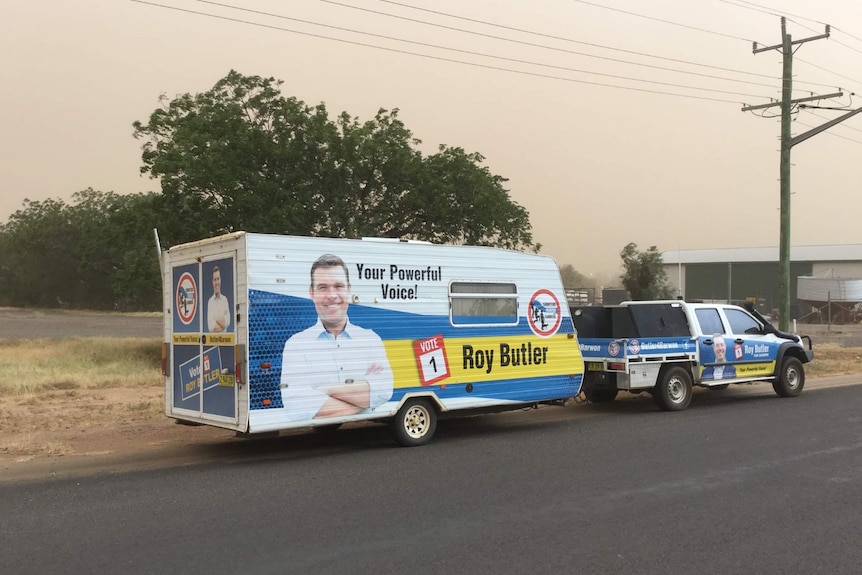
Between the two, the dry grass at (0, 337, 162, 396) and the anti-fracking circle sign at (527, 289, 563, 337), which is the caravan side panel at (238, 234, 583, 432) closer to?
the anti-fracking circle sign at (527, 289, 563, 337)

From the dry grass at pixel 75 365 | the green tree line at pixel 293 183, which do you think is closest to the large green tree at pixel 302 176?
the green tree line at pixel 293 183

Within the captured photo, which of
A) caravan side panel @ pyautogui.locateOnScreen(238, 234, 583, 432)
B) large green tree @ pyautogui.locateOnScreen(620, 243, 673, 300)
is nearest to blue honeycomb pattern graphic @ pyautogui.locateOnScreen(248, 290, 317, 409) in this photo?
caravan side panel @ pyautogui.locateOnScreen(238, 234, 583, 432)

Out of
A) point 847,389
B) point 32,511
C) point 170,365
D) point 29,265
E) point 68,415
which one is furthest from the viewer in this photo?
point 29,265

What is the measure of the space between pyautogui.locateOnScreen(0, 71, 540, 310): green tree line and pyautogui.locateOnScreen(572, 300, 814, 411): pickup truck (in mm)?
10921

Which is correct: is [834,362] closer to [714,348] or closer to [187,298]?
[714,348]

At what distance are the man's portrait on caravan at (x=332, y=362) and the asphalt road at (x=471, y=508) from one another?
678mm

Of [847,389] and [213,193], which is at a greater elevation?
[213,193]

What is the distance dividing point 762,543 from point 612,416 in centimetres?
728

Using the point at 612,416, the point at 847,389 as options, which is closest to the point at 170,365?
the point at 612,416

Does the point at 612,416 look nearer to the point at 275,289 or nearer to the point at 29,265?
the point at 275,289

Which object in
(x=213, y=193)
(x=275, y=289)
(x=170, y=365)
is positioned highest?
(x=213, y=193)

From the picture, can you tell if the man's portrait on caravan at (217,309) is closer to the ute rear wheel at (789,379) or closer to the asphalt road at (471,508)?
the asphalt road at (471,508)

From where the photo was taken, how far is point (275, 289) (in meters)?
9.02

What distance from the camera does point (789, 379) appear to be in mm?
15367
